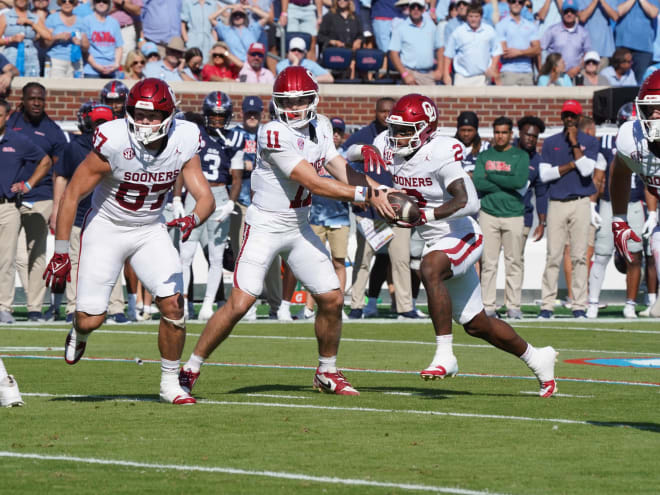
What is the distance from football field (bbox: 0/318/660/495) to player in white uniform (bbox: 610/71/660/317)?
3.39ft

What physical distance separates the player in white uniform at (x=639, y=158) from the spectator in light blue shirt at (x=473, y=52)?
1153 cm

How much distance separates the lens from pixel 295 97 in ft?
27.0

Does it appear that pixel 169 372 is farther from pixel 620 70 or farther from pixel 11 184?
pixel 620 70

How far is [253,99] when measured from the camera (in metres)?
15.1

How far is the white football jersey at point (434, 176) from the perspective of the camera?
843 cm

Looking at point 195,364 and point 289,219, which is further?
point 289,219

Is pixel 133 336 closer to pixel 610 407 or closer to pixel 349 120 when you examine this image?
pixel 610 407

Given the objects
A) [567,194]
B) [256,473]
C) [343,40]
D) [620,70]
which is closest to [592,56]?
[620,70]

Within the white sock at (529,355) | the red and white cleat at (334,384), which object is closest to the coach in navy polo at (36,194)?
the red and white cleat at (334,384)

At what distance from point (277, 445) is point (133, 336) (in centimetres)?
685

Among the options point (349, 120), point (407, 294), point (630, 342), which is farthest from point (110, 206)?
point (349, 120)

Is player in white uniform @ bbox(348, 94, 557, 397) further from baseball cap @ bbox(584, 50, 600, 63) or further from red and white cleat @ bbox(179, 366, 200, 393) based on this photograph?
baseball cap @ bbox(584, 50, 600, 63)

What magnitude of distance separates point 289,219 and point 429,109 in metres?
1.18

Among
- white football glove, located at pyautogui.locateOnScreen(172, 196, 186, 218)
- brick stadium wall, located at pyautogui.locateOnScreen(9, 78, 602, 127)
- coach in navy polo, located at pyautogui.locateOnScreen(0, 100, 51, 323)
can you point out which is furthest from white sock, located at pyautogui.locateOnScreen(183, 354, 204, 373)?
brick stadium wall, located at pyautogui.locateOnScreen(9, 78, 602, 127)
